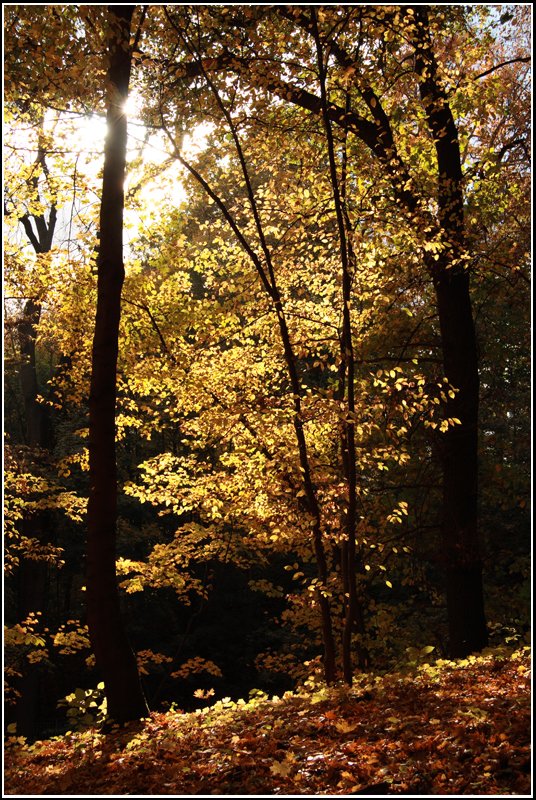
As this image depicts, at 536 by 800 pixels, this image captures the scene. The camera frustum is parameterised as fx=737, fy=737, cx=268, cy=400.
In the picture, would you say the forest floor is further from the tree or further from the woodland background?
the tree

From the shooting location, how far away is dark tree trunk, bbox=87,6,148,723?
20.8 feet

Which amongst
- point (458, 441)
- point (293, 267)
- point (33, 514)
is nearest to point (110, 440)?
point (293, 267)

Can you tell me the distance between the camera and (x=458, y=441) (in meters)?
9.21

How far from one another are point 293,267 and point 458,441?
10.1 feet

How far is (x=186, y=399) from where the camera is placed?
9.30m

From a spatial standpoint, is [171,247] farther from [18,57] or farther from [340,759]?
[340,759]

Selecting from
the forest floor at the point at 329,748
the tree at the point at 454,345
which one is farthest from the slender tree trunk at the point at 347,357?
the tree at the point at 454,345

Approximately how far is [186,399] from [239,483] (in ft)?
4.78

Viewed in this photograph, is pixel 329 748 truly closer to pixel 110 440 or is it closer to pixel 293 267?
pixel 110 440

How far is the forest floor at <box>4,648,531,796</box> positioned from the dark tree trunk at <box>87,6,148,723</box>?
490mm

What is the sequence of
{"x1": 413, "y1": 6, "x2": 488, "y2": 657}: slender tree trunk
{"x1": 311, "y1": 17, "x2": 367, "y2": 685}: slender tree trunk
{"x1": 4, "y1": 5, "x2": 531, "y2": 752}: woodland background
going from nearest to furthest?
{"x1": 311, "y1": 17, "x2": 367, "y2": 685}: slender tree trunk
{"x1": 4, "y1": 5, "x2": 531, "y2": 752}: woodland background
{"x1": 413, "y1": 6, "x2": 488, "y2": 657}: slender tree trunk

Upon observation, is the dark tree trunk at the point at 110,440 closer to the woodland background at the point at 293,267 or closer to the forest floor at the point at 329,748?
the woodland background at the point at 293,267

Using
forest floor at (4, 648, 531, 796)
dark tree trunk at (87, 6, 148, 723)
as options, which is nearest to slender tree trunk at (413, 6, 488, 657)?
forest floor at (4, 648, 531, 796)

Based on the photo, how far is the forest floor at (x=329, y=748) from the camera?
377 cm
